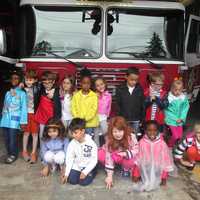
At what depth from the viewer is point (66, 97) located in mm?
5996

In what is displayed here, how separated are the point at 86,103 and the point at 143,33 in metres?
1.45

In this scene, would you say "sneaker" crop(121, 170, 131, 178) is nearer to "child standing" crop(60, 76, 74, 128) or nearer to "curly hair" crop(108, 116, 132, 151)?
"curly hair" crop(108, 116, 132, 151)

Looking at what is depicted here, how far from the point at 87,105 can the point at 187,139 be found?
1432 mm

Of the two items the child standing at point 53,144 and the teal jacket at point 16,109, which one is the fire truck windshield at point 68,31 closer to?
the teal jacket at point 16,109

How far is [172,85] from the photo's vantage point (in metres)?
6.14

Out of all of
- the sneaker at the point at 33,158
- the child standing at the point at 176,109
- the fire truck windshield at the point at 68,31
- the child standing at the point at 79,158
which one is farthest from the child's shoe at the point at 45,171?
the child standing at the point at 176,109

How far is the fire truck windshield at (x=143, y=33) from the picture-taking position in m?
Answer: 6.41

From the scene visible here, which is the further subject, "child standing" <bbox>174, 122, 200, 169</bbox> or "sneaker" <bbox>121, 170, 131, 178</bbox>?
"child standing" <bbox>174, 122, 200, 169</bbox>

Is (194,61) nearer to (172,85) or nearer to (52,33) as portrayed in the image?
(172,85)

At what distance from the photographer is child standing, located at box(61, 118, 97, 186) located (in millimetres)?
5359

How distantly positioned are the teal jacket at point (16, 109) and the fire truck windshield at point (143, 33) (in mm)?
1358

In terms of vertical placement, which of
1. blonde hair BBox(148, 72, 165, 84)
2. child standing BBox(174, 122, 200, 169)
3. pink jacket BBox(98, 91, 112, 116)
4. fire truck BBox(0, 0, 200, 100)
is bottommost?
child standing BBox(174, 122, 200, 169)

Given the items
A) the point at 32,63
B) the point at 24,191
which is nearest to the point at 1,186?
the point at 24,191

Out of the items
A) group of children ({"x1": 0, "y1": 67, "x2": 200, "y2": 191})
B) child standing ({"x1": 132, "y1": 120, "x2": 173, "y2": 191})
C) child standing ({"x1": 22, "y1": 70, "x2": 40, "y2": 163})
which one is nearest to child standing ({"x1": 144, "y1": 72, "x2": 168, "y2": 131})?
group of children ({"x1": 0, "y1": 67, "x2": 200, "y2": 191})
